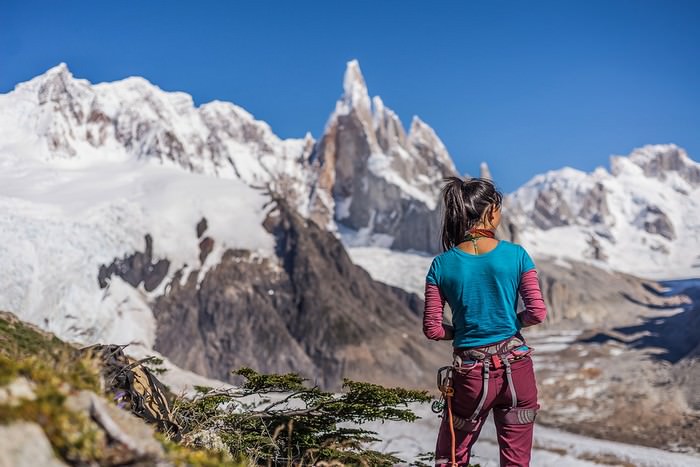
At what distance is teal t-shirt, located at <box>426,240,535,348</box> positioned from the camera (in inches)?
199

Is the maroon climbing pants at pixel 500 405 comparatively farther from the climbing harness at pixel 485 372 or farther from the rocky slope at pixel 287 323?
the rocky slope at pixel 287 323

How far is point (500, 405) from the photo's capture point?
16.6 feet

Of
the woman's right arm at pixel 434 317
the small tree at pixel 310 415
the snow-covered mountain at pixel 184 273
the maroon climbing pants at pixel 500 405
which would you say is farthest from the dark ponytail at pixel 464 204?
the snow-covered mountain at pixel 184 273

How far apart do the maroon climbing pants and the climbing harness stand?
1.1 inches

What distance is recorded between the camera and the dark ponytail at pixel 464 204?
212 inches

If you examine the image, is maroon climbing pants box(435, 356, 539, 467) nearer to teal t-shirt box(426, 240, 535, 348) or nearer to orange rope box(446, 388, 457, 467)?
orange rope box(446, 388, 457, 467)

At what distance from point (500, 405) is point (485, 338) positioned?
0.50 m

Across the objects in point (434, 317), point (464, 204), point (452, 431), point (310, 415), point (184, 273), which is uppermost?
point (464, 204)

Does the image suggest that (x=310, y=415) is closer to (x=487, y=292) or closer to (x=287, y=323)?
(x=487, y=292)

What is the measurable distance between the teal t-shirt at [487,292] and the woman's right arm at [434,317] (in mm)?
105

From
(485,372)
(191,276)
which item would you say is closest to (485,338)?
(485,372)

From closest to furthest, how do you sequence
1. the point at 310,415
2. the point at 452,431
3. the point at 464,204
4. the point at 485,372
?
the point at 485,372 → the point at 452,431 → the point at 464,204 → the point at 310,415

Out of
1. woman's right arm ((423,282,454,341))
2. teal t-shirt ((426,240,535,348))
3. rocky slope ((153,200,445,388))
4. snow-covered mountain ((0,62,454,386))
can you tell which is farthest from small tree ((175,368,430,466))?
rocky slope ((153,200,445,388))

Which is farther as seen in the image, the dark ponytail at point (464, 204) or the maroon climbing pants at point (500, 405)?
the dark ponytail at point (464, 204)
